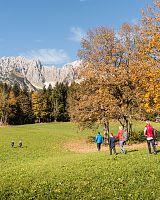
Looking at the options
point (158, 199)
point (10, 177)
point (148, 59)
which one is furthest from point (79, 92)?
point (158, 199)

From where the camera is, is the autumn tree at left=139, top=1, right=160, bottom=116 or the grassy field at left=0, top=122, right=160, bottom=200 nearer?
the grassy field at left=0, top=122, right=160, bottom=200

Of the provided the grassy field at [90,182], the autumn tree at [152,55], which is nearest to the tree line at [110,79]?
the autumn tree at [152,55]

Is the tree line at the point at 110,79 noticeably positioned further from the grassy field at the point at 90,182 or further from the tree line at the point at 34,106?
the tree line at the point at 34,106

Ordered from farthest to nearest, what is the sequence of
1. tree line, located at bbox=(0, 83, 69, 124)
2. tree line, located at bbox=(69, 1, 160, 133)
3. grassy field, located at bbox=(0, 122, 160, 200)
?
tree line, located at bbox=(0, 83, 69, 124) → tree line, located at bbox=(69, 1, 160, 133) → grassy field, located at bbox=(0, 122, 160, 200)

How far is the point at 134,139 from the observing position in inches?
1700

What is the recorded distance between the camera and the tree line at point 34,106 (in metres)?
109

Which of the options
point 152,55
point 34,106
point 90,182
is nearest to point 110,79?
point 152,55

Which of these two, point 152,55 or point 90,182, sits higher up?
point 152,55

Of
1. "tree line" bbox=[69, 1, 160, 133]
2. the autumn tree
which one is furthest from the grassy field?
"tree line" bbox=[69, 1, 160, 133]

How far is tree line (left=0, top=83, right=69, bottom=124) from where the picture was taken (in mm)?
109438

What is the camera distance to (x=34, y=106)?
385 ft

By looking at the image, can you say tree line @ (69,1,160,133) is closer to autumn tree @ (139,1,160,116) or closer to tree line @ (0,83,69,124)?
autumn tree @ (139,1,160,116)

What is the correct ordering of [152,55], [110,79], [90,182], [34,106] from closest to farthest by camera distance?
[90,182] → [152,55] → [110,79] → [34,106]

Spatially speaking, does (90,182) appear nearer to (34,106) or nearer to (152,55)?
(152,55)
